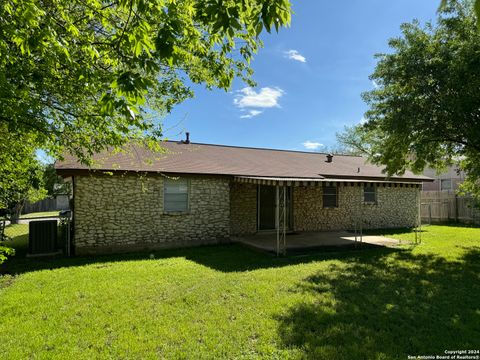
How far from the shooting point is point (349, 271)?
26.8 ft

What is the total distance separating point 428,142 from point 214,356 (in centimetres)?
983

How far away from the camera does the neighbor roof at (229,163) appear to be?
438 inches

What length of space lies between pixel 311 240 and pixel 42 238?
30.4 ft

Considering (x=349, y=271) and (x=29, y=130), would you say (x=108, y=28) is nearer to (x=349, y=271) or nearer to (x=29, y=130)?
(x=29, y=130)

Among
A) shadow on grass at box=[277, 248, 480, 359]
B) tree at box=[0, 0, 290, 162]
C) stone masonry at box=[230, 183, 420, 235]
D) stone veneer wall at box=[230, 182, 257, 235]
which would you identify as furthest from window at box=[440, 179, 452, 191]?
tree at box=[0, 0, 290, 162]

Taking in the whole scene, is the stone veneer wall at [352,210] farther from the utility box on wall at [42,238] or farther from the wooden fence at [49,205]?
the wooden fence at [49,205]

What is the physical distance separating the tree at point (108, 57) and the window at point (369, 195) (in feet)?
40.0

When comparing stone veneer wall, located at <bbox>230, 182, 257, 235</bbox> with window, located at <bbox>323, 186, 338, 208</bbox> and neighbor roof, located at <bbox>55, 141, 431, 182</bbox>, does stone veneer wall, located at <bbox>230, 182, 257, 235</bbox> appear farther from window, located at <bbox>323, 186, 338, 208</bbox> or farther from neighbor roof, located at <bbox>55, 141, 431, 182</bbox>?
window, located at <bbox>323, 186, 338, 208</bbox>

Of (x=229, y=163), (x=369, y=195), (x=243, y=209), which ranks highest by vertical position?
(x=229, y=163)

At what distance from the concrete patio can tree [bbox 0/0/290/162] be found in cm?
624

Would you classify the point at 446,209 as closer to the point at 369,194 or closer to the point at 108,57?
the point at 369,194

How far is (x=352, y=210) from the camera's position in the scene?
53.9 ft

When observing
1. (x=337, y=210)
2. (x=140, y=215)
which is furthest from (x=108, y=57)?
(x=337, y=210)

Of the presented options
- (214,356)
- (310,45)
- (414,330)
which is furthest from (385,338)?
(310,45)
